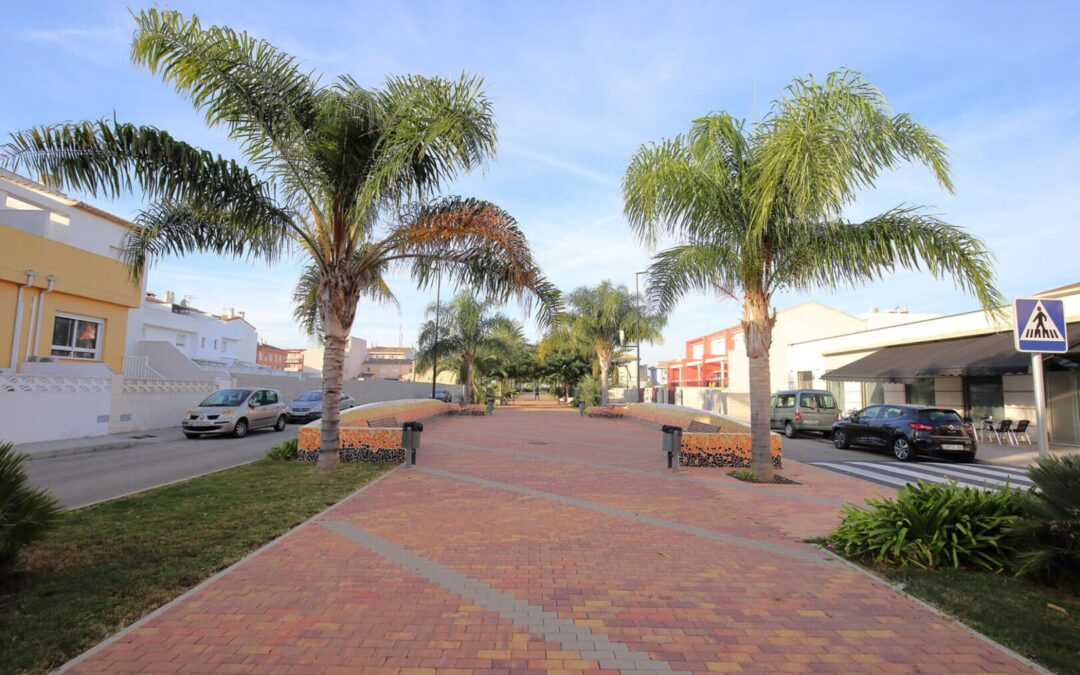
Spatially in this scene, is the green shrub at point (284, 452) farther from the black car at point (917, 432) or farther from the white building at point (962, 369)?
the white building at point (962, 369)

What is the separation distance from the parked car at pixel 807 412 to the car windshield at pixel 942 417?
529 centimetres

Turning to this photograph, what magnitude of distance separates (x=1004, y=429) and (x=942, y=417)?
4.82 metres

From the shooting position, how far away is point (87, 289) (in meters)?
19.4

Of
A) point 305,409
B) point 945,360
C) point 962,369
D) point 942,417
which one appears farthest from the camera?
point 305,409

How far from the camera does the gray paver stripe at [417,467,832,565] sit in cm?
559

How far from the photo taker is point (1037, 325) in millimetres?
5465

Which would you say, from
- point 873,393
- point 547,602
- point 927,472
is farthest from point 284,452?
point 873,393

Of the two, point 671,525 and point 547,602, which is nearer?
point 547,602

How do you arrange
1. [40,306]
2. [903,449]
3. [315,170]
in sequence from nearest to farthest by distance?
[315,170] < [903,449] < [40,306]

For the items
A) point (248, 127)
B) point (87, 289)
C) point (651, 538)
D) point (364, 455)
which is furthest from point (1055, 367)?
point (87, 289)

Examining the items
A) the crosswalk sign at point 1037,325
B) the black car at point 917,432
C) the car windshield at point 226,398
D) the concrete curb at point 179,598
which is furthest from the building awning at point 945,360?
the car windshield at point 226,398

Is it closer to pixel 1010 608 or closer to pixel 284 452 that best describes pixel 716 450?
pixel 1010 608

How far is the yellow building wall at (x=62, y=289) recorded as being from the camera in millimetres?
16734

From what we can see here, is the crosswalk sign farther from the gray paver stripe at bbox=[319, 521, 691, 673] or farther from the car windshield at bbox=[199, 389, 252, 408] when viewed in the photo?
the car windshield at bbox=[199, 389, 252, 408]
